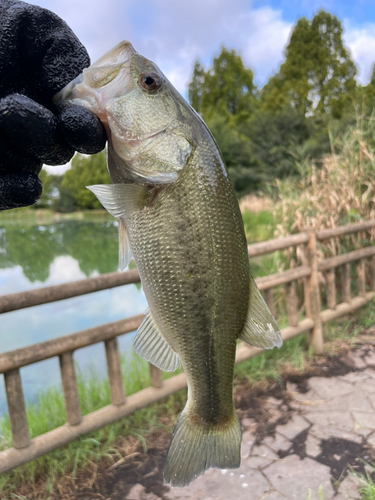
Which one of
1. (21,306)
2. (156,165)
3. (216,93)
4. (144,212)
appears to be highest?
(216,93)

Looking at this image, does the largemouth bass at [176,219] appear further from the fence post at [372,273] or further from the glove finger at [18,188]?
the fence post at [372,273]

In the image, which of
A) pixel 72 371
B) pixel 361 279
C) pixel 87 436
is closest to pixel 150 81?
pixel 72 371

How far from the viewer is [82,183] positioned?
31.4 ft

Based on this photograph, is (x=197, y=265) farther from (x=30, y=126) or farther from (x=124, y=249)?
(x=30, y=126)

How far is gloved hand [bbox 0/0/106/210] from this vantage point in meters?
0.93

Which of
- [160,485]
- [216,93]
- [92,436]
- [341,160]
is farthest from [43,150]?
[216,93]

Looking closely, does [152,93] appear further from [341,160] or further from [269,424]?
[341,160]

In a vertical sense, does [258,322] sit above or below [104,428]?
above

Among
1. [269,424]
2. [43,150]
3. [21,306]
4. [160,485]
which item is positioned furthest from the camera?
[269,424]

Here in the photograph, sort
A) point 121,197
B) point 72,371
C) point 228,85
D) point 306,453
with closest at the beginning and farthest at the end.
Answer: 1. point 121,197
2. point 72,371
3. point 306,453
4. point 228,85

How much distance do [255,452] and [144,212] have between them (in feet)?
7.31

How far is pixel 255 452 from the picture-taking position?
2.63 metres

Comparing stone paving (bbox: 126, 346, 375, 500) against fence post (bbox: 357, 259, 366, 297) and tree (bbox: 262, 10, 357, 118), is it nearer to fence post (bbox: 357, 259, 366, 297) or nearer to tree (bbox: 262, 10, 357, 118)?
fence post (bbox: 357, 259, 366, 297)

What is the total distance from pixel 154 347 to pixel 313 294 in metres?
3.10
